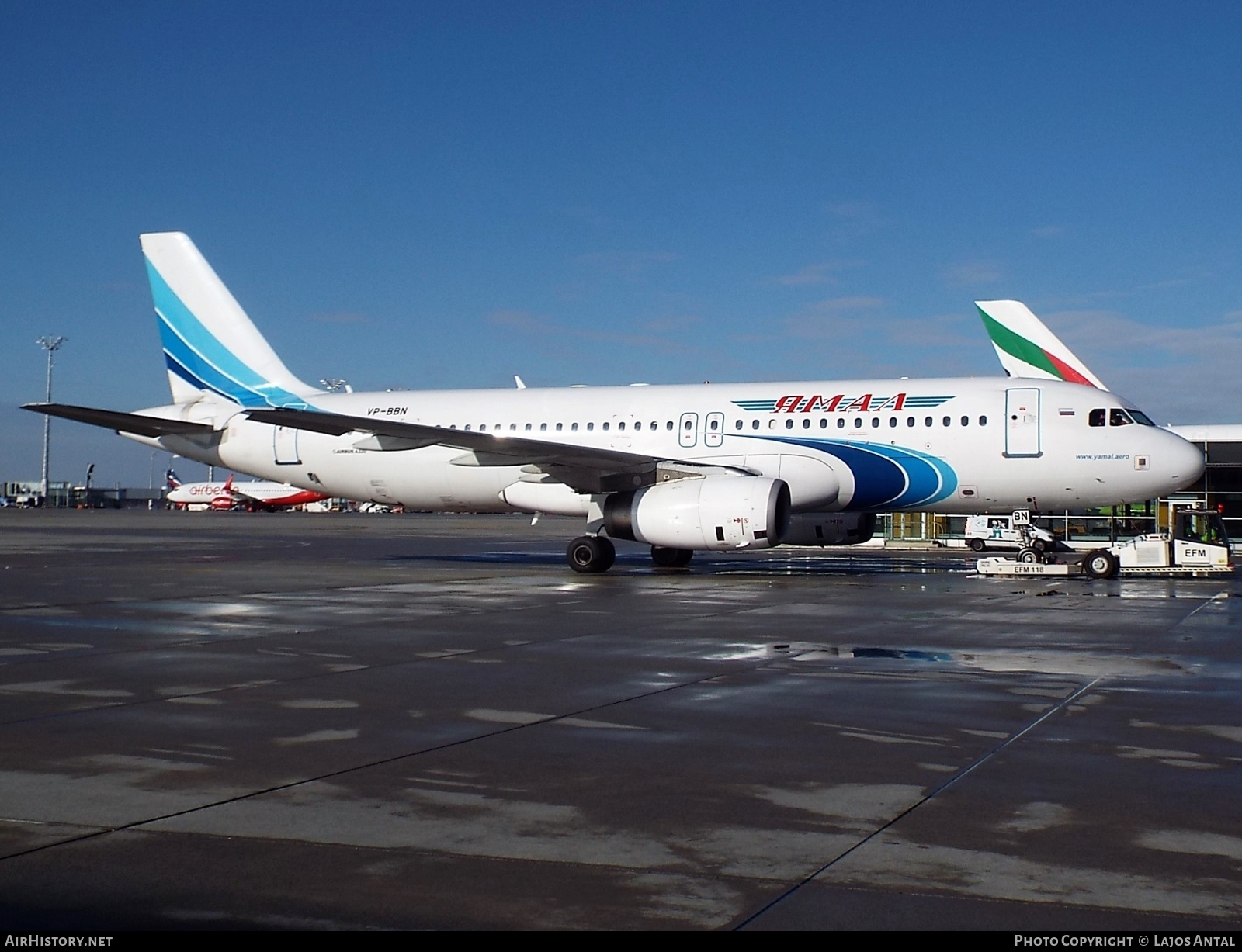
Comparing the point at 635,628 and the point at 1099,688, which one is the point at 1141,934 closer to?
the point at 1099,688

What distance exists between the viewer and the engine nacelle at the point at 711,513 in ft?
64.4

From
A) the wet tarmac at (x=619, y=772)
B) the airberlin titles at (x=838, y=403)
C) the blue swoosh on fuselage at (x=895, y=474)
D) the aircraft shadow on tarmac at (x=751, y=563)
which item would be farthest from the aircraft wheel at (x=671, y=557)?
the wet tarmac at (x=619, y=772)

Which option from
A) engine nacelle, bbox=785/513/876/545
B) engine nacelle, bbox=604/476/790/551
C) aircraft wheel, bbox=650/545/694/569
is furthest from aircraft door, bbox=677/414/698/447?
engine nacelle, bbox=785/513/876/545

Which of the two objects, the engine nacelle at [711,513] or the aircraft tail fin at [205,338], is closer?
the engine nacelle at [711,513]

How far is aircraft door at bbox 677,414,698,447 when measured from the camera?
2345cm

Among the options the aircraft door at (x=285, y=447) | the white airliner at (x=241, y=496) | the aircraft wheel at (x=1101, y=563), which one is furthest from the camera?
the white airliner at (x=241, y=496)

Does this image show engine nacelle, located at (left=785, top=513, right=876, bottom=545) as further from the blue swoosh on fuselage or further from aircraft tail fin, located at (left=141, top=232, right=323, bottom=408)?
aircraft tail fin, located at (left=141, top=232, right=323, bottom=408)

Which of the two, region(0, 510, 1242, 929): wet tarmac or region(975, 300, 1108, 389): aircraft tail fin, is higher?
region(975, 300, 1108, 389): aircraft tail fin

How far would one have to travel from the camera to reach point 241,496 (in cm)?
10050

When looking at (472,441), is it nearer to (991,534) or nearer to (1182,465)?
(1182,465)

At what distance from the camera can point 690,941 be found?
12.1 ft

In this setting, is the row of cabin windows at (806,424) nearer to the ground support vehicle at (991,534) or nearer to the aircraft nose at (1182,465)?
the aircraft nose at (1182,465)

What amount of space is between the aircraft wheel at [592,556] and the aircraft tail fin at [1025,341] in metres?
22.5

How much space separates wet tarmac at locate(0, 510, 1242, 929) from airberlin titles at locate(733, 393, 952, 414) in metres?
8.87
